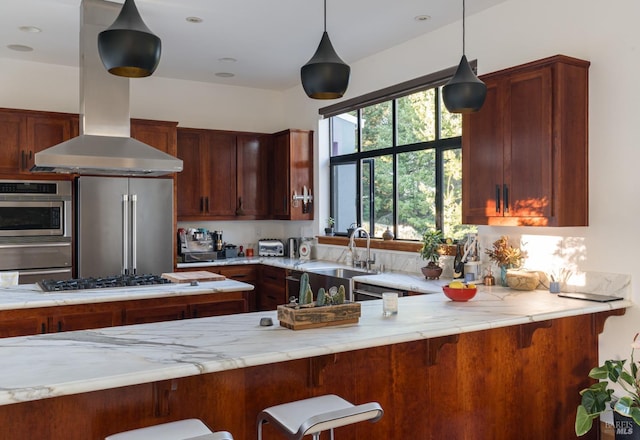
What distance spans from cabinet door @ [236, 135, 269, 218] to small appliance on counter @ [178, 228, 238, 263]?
406 mm

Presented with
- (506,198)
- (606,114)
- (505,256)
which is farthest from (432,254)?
(606,114)

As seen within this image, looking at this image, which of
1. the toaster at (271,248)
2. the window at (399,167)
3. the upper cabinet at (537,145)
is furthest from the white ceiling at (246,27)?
the toaster at (271,248)

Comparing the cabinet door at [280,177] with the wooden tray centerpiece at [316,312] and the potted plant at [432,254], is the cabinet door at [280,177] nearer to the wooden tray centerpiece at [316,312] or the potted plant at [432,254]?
the potted plant at [432,254]

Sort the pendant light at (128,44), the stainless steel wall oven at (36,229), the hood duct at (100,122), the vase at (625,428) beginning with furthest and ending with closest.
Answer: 1. the stainless steel wall oven at (36,229)
2. the hood duct at (100,122)
3. the vase at (625,428)
4. the pendant light at (128,44)

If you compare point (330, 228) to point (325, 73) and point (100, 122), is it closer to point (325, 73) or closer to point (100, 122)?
point (100, 122)

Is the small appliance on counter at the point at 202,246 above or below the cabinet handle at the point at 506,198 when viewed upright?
below

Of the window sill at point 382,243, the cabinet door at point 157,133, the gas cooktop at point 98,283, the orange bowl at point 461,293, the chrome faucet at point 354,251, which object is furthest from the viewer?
the cabinet door at point 157,133

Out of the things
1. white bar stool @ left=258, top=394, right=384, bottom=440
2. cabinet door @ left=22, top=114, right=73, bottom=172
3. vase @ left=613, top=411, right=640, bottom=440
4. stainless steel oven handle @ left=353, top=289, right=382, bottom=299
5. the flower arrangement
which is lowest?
vase @ left=613, top=411, right=640, bottom=440

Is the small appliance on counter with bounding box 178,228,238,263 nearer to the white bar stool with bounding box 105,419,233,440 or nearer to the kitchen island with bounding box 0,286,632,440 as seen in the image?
the kitchen island with bounding box 0,286,632,440

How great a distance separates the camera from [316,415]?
1.91 metres

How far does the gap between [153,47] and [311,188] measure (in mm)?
4136

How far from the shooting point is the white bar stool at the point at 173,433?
5.81 ft

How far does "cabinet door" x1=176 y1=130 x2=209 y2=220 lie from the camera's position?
6.06 meters

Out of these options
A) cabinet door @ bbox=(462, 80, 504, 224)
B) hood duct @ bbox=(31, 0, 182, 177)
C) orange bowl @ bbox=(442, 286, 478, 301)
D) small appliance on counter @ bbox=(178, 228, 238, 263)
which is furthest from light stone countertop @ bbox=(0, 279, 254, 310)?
small appliance on counter @ bbox=(178, 228, 238, 263)
